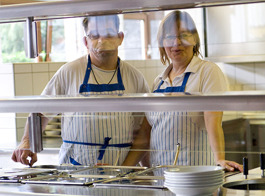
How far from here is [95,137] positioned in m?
1.99

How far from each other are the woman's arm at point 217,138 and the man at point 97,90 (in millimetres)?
272

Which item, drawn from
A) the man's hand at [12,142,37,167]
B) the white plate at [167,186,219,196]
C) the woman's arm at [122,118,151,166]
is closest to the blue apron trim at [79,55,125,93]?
the woman's arm at [122,118,151,166]

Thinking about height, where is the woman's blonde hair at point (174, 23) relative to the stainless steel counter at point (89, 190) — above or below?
above

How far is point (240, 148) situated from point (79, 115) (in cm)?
62

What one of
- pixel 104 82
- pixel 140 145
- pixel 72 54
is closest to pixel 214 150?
pixel 140 145

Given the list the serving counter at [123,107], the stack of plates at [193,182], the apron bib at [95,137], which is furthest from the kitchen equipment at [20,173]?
the stack of plates at [193,182]

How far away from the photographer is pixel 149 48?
182 centimetres

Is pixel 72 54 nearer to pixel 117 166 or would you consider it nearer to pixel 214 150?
pixel 117 166

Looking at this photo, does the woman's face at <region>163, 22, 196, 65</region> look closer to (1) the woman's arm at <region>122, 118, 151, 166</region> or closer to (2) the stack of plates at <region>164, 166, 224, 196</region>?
(1) the woman's arm at <region>122, 118, 151, 166</region>

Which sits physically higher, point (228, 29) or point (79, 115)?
point (228, 29)

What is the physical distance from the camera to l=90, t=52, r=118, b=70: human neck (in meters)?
2.08

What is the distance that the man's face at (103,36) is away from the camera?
5.70 ft

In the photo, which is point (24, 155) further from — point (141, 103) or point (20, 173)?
point (141, 103)

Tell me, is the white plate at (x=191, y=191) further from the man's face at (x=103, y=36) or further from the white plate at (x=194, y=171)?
the man's face at (x=103, y=36)
